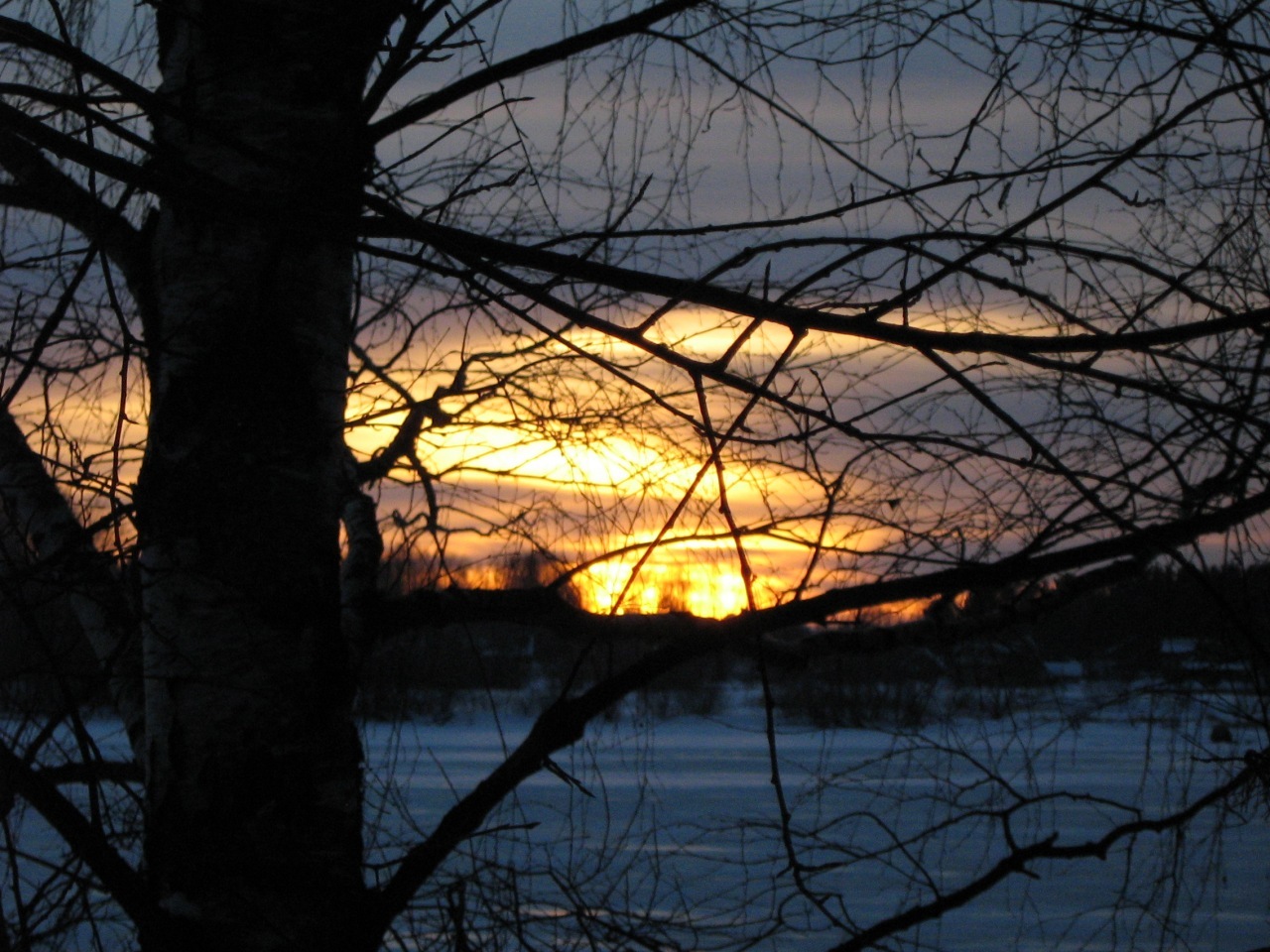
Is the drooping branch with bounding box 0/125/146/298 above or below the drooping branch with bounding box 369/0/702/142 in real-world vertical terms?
below

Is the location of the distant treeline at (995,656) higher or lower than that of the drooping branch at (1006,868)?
higher

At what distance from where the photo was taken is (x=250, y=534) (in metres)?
2.05

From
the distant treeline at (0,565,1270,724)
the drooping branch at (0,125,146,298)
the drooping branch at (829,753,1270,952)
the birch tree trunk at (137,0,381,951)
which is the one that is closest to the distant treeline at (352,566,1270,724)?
the distant treeline at (0,565,1270,724)

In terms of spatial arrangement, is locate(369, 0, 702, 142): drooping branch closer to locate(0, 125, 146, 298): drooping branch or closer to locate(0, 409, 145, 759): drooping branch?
locate(0, 125, 146, 298): drooping branch

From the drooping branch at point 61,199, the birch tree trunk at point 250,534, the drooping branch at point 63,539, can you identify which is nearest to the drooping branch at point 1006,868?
the birch tree trunk at point 250,534

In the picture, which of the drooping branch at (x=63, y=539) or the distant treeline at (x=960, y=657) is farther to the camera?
the drooping branch at (x=63, y=539)

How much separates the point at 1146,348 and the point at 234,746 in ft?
5.07

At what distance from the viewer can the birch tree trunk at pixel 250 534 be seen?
1.99 m

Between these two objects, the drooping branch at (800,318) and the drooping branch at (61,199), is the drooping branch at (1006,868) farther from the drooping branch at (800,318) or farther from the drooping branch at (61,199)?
the drooping branch at (61,199)

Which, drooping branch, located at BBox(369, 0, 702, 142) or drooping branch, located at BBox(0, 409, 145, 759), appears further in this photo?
drooping branch, located at BBox(0, 409, 145, 759)

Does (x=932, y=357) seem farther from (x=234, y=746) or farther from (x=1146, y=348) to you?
(x=234, y=746)

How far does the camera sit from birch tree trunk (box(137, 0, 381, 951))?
6.52 ft

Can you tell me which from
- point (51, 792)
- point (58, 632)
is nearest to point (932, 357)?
point (51, 792)

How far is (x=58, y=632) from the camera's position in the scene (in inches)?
98.9
